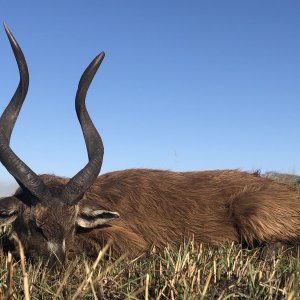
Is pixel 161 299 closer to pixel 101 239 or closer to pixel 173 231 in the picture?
pixel 101 239

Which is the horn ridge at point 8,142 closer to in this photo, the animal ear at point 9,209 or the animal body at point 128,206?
the animal body at point 128,206

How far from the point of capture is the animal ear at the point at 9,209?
5.57 meters

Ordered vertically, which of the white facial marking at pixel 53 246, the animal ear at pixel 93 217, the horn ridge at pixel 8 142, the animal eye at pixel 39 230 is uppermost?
the horn ridge at pixel 8 142

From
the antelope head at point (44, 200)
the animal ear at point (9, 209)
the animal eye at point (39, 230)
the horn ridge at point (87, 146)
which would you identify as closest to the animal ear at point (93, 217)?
the antelope head at point (44, 200)

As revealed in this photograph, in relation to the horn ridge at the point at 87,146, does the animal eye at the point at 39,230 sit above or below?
below

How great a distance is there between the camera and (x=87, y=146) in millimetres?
5871

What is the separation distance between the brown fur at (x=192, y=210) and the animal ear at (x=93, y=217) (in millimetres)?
244

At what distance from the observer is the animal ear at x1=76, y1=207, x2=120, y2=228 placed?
18.6 feet

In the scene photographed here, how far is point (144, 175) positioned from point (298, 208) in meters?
2.02

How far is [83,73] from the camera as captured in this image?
6.10 meters

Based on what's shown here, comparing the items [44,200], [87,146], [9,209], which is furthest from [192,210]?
[9,209]

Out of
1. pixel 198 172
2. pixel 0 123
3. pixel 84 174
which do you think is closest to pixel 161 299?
pixel 84 174

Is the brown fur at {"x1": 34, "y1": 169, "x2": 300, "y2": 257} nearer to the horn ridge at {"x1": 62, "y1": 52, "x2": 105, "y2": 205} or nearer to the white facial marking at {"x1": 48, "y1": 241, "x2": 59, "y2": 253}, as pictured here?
the horn ridge at {"x1": 62, "y1": 52, "x2": 105, "y2": 205}

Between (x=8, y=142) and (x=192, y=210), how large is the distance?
2401 mm
